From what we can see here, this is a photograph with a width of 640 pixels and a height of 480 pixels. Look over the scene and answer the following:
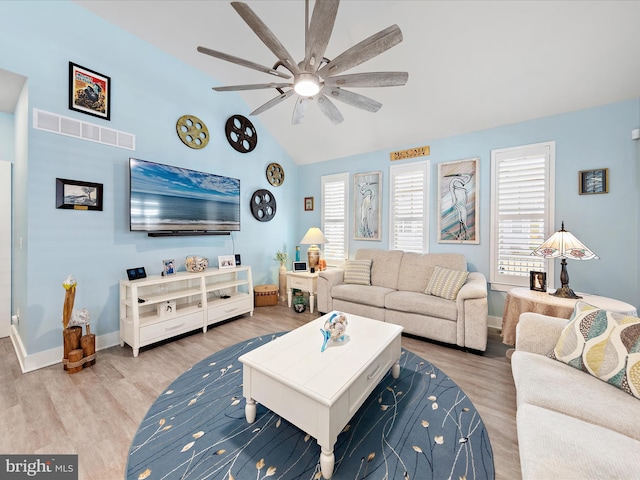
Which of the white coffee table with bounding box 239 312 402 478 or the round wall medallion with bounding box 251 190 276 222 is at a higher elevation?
the round wall medallion with bounding box 251 190 276 222

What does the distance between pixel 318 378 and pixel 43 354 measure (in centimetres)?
272

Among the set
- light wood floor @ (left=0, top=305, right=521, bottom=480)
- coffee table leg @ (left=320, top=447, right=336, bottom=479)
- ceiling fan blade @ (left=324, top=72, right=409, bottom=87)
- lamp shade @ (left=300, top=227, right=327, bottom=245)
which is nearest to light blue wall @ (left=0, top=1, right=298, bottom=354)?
light wood floor @ (left=0, top=305, right=521, bottom=480)

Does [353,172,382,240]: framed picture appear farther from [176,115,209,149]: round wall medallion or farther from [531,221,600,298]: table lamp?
[176,115,209,149]: round wall medallion

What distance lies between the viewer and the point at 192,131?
342 centimetres

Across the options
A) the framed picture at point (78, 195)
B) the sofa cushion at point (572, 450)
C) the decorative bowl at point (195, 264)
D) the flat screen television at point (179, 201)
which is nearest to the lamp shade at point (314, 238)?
the flat screen television at point (179, 201)

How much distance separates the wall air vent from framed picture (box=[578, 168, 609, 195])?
5.01m

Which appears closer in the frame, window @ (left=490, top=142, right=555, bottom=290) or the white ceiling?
the white ceiling

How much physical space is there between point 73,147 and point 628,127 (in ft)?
18.2

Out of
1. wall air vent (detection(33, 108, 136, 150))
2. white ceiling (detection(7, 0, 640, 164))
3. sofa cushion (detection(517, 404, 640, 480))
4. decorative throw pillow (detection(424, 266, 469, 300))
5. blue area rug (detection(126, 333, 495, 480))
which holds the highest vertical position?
white ceiling (detection(7, 0, 640, 164))

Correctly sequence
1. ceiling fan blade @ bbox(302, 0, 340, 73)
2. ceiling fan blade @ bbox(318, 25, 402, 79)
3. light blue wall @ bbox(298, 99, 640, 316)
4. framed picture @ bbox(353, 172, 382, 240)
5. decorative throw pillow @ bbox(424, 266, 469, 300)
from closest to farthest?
ceiling fan blade @ bbox(302, 0, 340, 73) < ceiling fan blade @ bbox(318, 25, 402, 79) < light blue wall @ bbox(298, 99, 640, 316) < decorative throw pillow @ bbox(424, 266, 469, 300) < framed picture @ bbox(353, 172, 382, 240)

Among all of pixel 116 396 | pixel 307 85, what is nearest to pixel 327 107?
pixel 307 85

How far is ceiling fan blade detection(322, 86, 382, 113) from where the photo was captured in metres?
2.03

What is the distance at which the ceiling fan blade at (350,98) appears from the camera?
6.66 feet

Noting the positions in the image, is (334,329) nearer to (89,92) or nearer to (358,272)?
(358,272)
